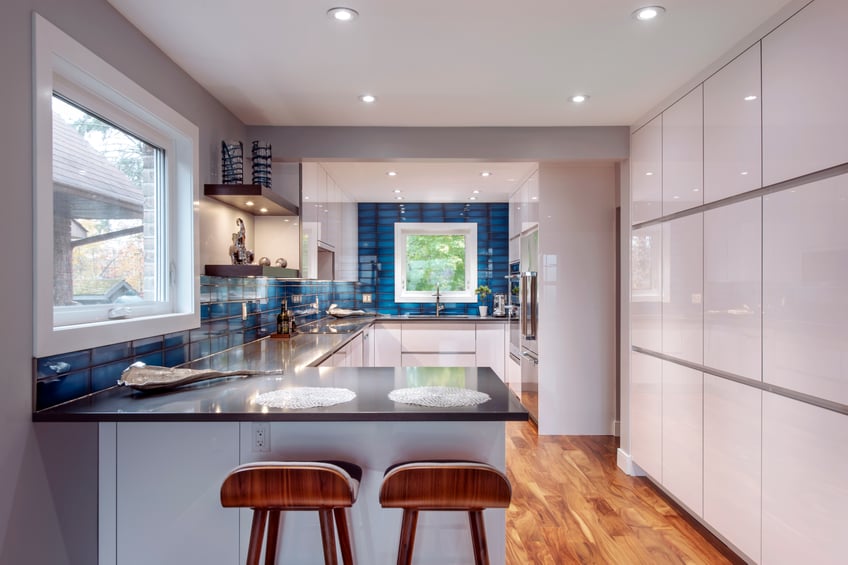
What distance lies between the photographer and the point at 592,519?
2807 millimetres

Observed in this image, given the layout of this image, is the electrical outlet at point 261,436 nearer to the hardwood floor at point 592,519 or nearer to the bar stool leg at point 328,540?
the bar stool leg at point 328,540

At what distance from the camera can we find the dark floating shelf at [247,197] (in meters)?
2.78

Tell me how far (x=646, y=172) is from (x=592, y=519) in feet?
6.91

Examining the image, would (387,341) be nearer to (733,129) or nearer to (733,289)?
(733,289)

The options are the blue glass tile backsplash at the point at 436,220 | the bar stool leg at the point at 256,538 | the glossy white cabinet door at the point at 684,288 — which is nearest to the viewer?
the bar stool leg at the point at 256,538

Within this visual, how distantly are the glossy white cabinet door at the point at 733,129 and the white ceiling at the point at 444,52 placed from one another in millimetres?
127

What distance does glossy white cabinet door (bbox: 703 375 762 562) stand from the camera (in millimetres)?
2145

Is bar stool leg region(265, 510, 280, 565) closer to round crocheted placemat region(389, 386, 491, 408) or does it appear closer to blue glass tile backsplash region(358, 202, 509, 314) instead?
round crocheted placemat region(389, 386, 491, 408)

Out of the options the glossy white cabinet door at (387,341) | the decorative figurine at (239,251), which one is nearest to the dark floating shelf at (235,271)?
the decorative figurine at (239,251)

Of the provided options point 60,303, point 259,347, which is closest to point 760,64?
point 60,303

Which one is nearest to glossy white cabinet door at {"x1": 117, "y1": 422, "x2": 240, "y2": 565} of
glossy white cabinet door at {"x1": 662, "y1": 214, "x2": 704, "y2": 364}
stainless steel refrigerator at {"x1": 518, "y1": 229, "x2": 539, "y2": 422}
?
glossy white cabinet door at {"x1": 662, "y1": 214, "x2": 704, "y2": 364}

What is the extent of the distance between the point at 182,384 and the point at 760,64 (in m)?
2.74

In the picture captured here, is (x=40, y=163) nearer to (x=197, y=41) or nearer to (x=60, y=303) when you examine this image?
(x=60, y=303)

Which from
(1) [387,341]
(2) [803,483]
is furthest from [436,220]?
(2) [803,483]
